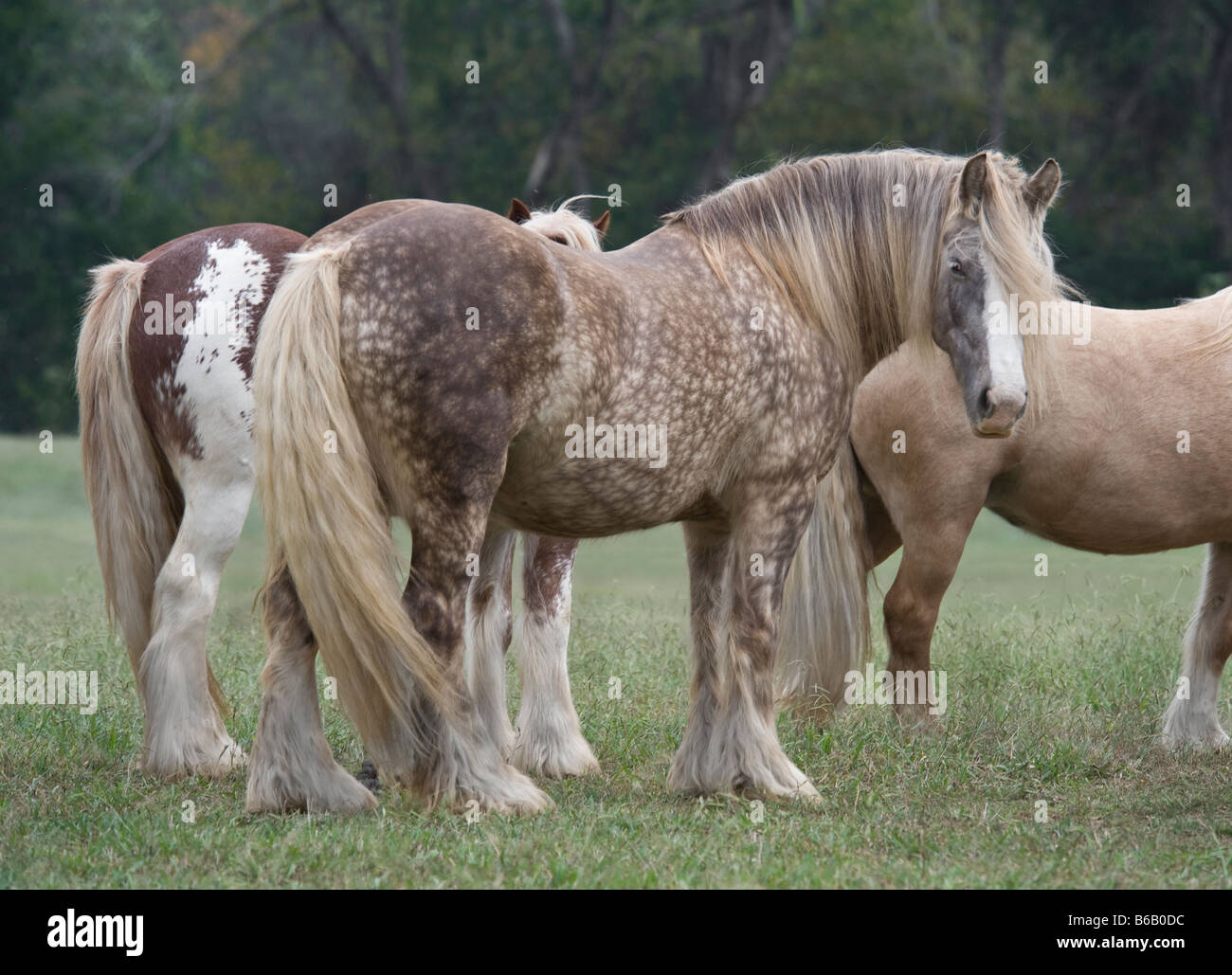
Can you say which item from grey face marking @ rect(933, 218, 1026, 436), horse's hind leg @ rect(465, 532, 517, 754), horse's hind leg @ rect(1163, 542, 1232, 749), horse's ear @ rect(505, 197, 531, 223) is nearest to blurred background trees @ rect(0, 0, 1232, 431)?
horse's hind leg @ rect(1163, 542, 1232, 749)

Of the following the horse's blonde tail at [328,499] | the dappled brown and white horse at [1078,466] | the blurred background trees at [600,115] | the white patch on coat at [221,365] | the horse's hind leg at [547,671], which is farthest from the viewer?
the blurred background trees at [600,115]

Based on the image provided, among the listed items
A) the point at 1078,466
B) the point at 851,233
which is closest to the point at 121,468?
the point at 851,233

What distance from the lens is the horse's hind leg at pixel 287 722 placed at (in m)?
4.38

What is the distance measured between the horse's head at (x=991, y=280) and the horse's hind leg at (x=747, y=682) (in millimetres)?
739

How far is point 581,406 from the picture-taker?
14.2ft

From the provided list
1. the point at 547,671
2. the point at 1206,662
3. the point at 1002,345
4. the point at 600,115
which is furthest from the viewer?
the point at 600,115

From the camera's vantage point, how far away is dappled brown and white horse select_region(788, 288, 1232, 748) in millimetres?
5656

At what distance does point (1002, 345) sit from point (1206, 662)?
2344mm

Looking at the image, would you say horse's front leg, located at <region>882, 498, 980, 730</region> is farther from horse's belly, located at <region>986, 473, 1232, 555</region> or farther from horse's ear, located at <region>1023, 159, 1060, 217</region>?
horse's ear, located at <region>1023, 159, 1060, 217</region>

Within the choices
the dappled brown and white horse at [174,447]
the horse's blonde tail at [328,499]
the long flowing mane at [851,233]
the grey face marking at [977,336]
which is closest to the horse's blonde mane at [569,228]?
the long flowing mane at [851,233]

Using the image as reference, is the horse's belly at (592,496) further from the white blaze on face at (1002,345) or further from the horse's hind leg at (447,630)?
the white blaze on face at (1002,345)

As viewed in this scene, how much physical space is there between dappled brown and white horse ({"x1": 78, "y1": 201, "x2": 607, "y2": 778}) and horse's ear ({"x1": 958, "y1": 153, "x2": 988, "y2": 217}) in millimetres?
2424

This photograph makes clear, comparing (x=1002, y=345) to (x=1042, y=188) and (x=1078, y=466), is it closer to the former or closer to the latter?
(x=1042, y=188)

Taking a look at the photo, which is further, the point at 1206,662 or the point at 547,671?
the point at 1206,662
